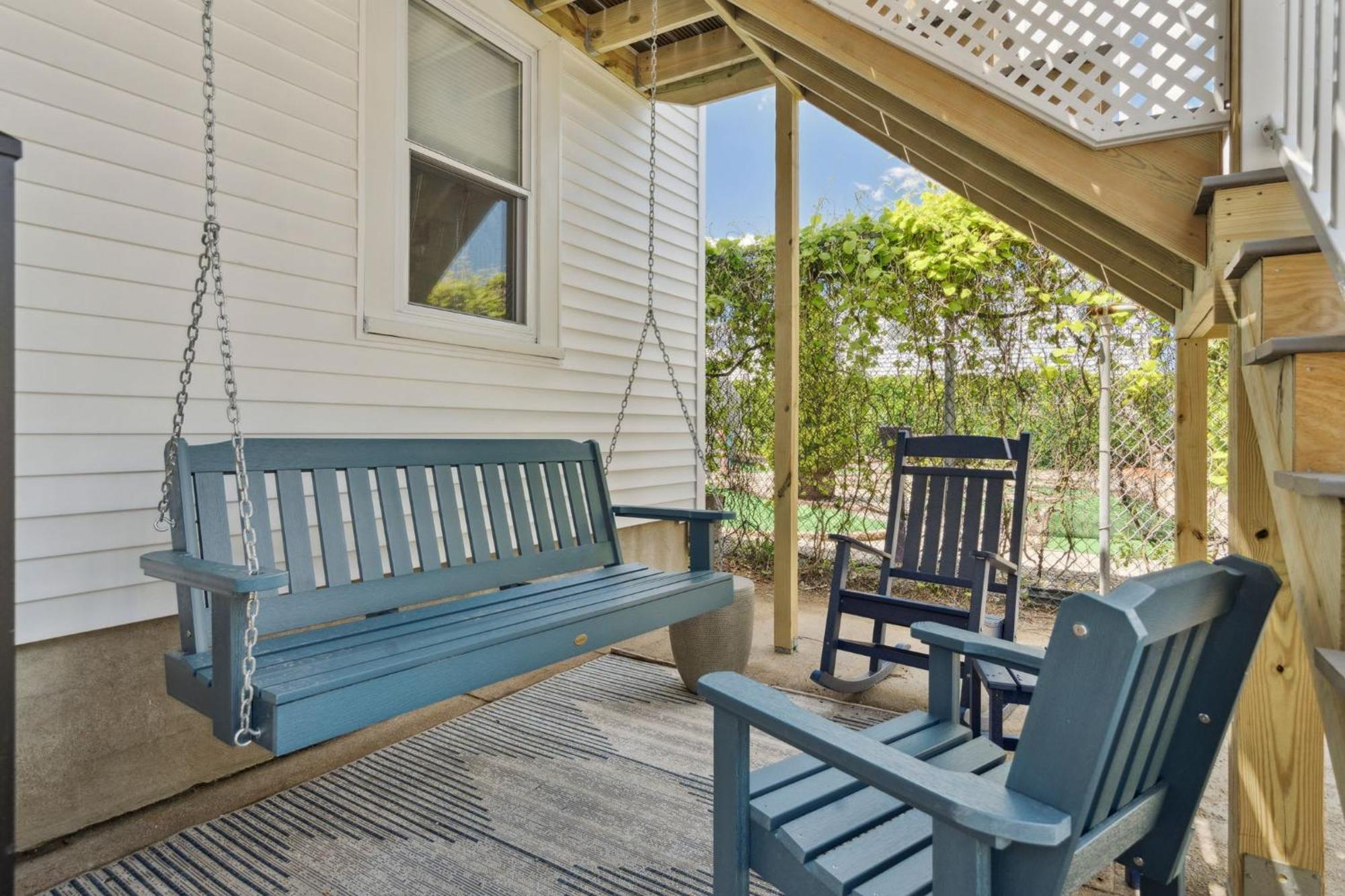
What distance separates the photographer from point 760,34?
3133 mm

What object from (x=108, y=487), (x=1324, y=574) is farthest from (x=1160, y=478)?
(x=108, y=487)

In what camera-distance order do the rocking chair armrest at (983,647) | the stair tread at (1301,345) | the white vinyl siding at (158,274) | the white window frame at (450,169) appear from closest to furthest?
the stair tread at (1301,345) < the rocking chair armrest at (983,647) < the white vinyl siding at (158,274) < the white window frame at (450,169)

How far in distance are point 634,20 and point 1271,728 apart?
3.88 metres

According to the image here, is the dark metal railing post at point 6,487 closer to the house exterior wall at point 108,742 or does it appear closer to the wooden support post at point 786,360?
the house exterior wall at point 108,742

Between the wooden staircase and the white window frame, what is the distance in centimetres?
265

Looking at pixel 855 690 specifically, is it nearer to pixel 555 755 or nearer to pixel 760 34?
pixel 555 755

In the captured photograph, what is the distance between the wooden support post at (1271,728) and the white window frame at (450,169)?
274 cm

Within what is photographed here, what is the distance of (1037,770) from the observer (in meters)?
0.90

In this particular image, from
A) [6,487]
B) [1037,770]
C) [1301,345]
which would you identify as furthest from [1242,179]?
[6,487]

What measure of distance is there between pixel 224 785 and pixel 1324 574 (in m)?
2.96

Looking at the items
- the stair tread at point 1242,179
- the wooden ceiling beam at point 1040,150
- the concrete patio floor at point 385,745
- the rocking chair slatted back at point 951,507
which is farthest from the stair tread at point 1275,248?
the rocking chair slatted back at point 951,507

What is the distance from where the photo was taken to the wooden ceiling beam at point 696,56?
12.9ft

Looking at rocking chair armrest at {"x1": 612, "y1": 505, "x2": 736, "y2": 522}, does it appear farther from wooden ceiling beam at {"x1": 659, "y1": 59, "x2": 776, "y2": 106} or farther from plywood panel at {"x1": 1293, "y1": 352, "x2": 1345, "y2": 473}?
wooden ceiling beam at {"x1": 659, "y1": 59, "x2": 776, "y2": 106}

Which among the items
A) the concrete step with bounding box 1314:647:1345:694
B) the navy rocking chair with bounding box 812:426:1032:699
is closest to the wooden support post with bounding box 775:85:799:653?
the navy rocking chair with bounding box 812:426:1032:699
